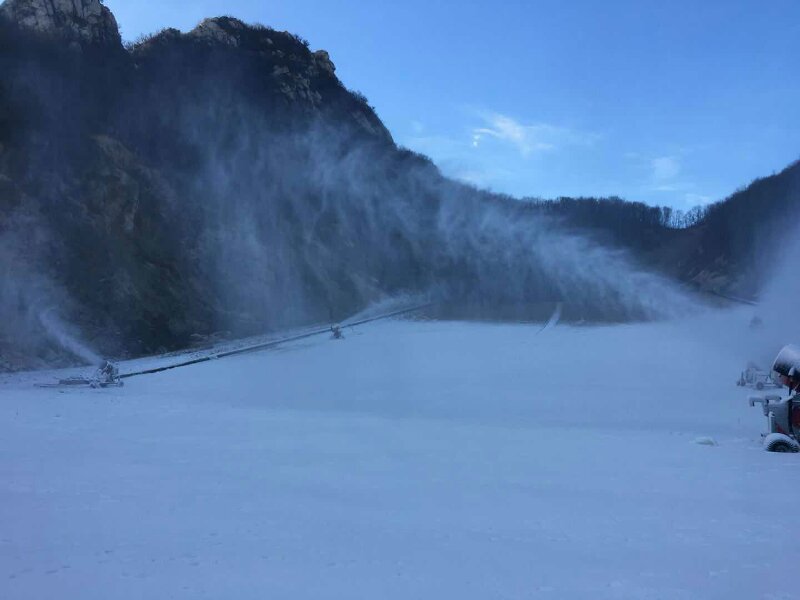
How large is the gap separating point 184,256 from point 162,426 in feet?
54.3

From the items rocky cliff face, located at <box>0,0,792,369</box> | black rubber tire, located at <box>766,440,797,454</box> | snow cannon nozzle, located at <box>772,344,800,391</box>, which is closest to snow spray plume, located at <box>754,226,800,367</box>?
rocky cliff face, located at <box>0,0,792,369</box>

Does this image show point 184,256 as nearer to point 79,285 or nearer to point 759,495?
point 79,285

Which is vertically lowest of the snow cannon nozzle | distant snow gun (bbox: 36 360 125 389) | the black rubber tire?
the black rubber tire

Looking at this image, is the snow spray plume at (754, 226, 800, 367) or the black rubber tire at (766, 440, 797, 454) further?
the snow spray plume at (754, 226, 800, 367)

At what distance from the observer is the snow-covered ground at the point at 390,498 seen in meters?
3.76

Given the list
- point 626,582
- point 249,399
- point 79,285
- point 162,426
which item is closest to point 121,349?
point 79,285

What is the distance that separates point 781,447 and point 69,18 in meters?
26.2

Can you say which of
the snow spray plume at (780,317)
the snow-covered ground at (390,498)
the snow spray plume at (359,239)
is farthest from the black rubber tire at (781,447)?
the snow spray plume at (359,239)

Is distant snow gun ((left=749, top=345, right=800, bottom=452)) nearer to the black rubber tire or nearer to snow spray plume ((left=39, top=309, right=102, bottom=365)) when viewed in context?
the black rubber tire

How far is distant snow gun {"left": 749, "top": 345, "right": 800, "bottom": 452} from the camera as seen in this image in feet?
25.0

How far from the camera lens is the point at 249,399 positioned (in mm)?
12375

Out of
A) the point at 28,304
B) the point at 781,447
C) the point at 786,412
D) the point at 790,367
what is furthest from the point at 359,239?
the point at 781,447

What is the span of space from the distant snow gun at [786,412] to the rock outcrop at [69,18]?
24857 millimetres

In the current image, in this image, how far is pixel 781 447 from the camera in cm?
761
